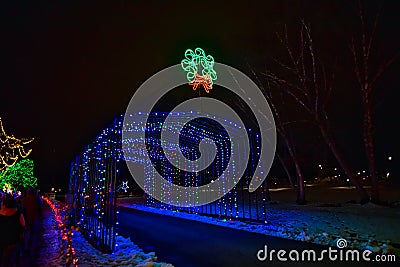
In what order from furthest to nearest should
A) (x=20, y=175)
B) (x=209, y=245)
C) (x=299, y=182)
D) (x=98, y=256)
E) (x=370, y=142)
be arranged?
(x=20, y=175)
(x=299, y=182)
(x=370, y=142)
(x=209, y=245)
(x=98, y=256)

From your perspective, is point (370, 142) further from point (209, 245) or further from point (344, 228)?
point (209, 245)

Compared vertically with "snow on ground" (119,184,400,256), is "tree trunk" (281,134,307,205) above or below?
above

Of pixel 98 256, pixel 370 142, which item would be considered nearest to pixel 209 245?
pixel 98 256

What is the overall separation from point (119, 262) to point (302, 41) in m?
13.4

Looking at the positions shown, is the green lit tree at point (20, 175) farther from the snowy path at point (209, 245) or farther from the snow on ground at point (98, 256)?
the snow on ground at point (98, 256)

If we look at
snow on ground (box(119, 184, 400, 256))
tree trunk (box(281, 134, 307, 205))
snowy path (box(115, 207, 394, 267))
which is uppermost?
tree trunk (box(281, 134, 307, 205))

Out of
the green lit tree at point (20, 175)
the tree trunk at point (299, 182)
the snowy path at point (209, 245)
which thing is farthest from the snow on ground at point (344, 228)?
the green lit tree at point (20, 175)

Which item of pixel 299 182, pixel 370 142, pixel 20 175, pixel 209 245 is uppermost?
pixel 370 142

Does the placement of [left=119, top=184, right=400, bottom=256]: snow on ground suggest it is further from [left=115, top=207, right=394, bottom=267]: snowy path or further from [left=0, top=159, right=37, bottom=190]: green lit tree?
[left=0, top=159, right=37, bottom=190]: green lit tree

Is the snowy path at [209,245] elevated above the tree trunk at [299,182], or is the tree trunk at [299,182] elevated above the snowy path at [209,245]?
the tree trunk at [299,182]

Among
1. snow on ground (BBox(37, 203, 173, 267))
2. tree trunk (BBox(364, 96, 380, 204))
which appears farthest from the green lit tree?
tree trunk (BBox(364, 96, 380, 204))

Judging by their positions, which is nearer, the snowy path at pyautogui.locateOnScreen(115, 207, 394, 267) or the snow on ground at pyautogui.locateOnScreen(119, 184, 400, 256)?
the snowy path at pyautogui.locateOnScreen(115, 207, 394, 267)

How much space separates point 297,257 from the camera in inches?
297

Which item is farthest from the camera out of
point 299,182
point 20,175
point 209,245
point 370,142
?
point 20,175
